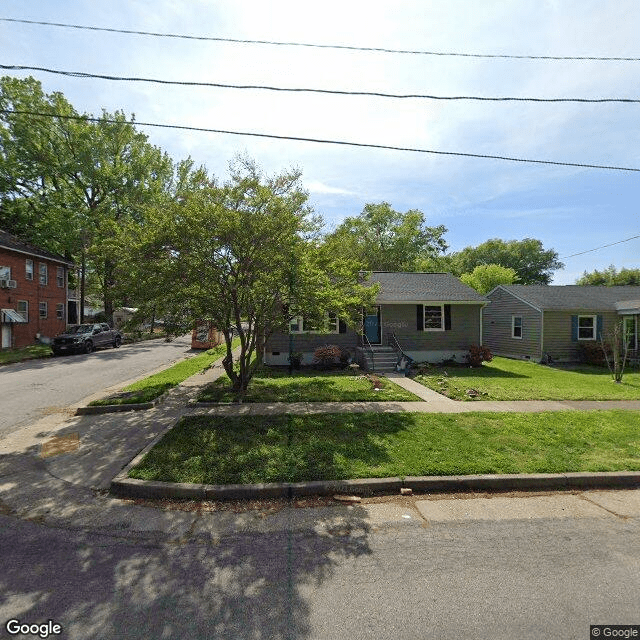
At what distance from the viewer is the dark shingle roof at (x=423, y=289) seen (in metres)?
17.6

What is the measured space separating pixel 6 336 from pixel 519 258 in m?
62.8

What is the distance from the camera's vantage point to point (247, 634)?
8.88 feet

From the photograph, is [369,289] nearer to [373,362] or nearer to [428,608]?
[373,362]

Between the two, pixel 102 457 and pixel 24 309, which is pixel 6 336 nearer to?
pixel 24 309

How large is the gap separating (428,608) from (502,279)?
39689mm

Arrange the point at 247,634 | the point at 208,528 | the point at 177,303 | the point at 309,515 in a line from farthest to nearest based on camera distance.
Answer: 1. the point at 177,303
2. the point at 309,515
3. the point at 208,528
4. the point at 247,634

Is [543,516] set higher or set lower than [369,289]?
lower

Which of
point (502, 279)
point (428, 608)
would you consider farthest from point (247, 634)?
point (502, 279)

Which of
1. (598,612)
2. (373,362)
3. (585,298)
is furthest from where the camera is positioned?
(585,298)

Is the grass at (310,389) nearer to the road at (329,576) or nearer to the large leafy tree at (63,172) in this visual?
the road at (329,576)

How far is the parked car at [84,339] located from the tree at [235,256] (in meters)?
16.4

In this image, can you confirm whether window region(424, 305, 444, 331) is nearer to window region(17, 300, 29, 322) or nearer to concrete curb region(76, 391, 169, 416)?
concrete curb region(76, 391, 169, 416)

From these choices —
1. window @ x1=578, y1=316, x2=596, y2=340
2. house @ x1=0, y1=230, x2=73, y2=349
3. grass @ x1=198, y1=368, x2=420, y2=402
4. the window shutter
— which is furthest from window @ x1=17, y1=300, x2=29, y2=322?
window @ x1=578, y1=316, x2=596, y2=340

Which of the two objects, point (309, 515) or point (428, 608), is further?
point (309, 515)
